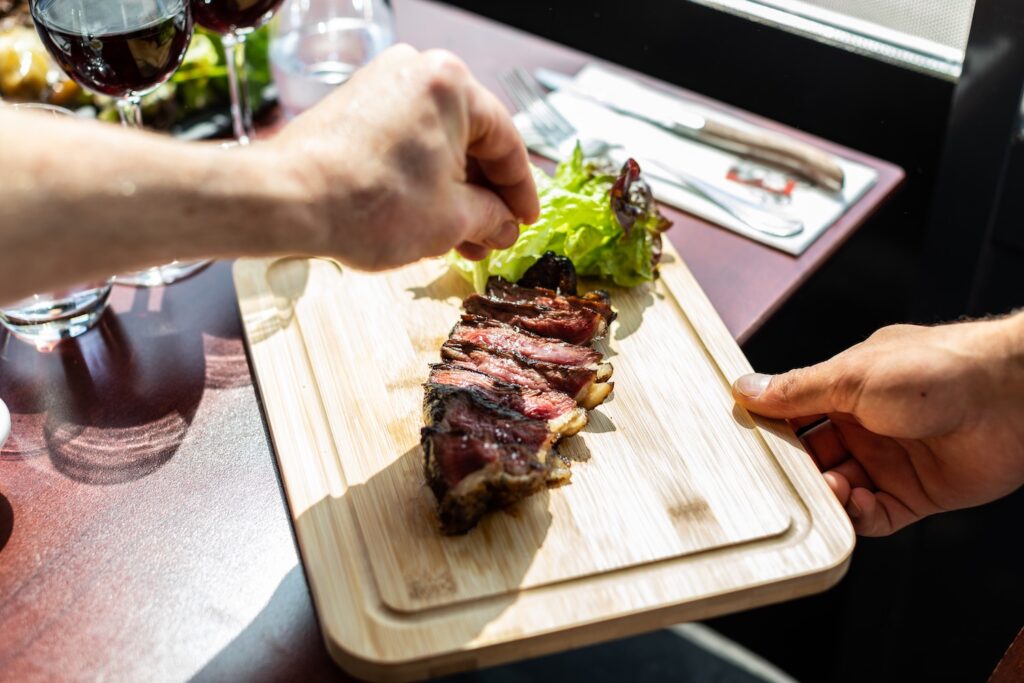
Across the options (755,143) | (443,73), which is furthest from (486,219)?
(755,143)

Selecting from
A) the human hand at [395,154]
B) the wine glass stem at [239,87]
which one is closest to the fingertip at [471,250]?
the human hand at [395,154]

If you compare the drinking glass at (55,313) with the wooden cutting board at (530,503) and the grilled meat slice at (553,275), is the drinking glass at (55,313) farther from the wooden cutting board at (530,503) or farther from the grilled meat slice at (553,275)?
the grilled meat slice at (553,275)

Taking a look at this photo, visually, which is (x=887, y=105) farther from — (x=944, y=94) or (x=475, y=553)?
(x=475, y=553)

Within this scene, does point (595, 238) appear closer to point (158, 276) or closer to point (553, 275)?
point (553, 275)

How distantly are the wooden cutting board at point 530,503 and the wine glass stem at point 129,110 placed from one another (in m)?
0.37

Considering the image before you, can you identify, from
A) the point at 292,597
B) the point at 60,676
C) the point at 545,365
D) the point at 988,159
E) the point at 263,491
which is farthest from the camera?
the point at 988,159

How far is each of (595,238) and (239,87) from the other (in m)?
0.92

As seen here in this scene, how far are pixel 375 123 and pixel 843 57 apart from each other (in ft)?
4.86

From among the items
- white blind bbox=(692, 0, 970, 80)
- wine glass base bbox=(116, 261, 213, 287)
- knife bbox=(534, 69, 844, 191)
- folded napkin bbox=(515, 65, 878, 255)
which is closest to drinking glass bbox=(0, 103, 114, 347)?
wine glass base bbox=(116, 261, 213, 287)

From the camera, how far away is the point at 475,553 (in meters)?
1.43

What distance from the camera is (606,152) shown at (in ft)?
7.47

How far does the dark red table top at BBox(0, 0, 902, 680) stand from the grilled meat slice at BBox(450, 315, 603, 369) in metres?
0.36

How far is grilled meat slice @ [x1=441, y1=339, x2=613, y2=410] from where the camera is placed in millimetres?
1661

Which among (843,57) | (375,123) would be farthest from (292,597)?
(843,57)
